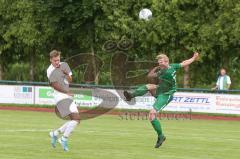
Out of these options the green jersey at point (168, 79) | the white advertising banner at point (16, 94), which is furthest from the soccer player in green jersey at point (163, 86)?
the white advertising banner at point (16, 94)

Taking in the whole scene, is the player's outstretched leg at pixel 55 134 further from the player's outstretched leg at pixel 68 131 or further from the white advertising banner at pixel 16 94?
the white advertising banner at pixel 16 94

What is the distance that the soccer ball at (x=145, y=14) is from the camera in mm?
38253

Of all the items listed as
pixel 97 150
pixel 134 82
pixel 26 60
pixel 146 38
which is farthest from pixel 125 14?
pixel 97 150

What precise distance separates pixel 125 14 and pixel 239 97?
1035 cm

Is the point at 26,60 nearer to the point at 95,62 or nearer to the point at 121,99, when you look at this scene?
the point at 95,62

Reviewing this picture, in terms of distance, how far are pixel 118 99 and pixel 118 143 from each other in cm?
1689

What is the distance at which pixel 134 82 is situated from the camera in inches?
1435

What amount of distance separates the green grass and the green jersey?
146 centimetres

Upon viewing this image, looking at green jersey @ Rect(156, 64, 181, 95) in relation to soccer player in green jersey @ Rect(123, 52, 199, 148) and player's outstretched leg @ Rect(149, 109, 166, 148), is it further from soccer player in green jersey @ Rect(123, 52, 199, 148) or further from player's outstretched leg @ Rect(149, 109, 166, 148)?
player's outstretched leg @ Rect(149, 109, 166, 148)

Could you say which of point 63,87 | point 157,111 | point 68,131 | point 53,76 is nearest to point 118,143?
point 157,111

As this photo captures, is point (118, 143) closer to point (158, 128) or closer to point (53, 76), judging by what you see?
point (158, 128)

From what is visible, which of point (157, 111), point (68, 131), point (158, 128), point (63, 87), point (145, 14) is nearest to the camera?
point (68, 131)

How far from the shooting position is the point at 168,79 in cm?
1752

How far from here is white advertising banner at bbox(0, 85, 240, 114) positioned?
107ft
